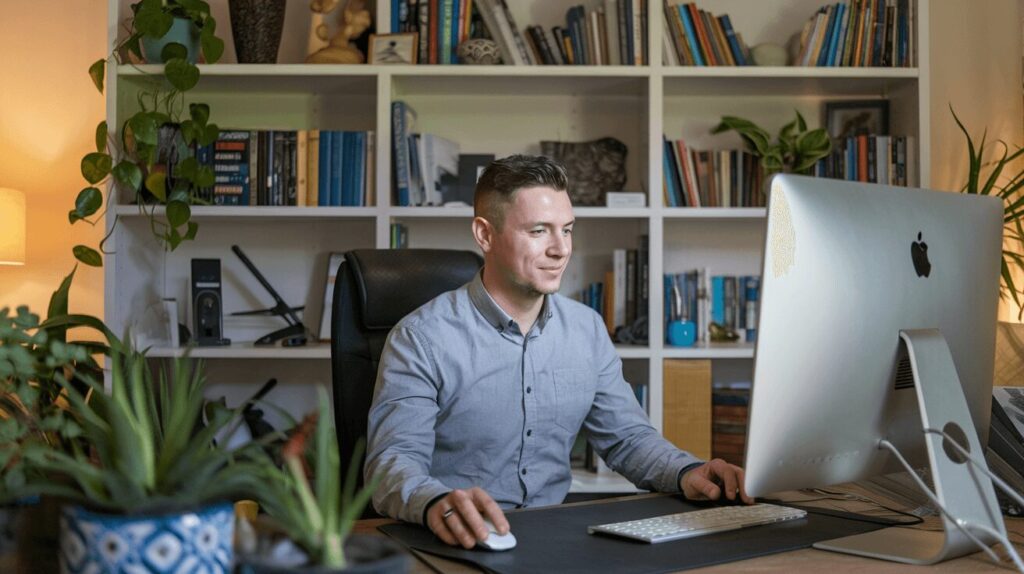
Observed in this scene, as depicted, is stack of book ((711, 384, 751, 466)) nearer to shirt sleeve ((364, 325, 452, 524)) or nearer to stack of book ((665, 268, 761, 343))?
stack of book ((665, 268, 761, 343))

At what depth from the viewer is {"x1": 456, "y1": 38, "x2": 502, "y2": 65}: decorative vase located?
9.89 feet

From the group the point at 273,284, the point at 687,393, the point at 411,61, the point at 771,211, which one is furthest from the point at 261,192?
the point at 771,211

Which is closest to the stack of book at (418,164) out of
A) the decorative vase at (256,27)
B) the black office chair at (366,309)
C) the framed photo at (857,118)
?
the decorative vase at (256,27)

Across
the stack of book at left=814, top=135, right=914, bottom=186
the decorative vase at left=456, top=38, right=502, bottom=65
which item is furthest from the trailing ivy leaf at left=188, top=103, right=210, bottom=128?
the stack of book at left=814, top=135, right=914, bottom=186

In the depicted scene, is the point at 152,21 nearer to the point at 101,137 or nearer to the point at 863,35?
the point at 101,137

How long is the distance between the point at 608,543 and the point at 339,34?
2.29 m

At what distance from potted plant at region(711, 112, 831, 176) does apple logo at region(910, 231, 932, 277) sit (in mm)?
1877

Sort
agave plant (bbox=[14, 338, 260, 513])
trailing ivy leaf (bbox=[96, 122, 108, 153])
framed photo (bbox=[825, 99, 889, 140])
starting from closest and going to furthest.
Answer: agave plant (bbox=[14, 338, 260, 513]) < trailing ivy leaf (bbox=[96, 122, 108, 153]) < framed photo (bbox=[825, 99, 889, 140])

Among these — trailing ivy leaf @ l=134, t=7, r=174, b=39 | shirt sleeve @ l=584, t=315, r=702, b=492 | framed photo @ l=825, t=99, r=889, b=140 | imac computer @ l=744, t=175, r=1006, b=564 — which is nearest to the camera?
imac computer @ l=744, t=175, r=1006, b=564

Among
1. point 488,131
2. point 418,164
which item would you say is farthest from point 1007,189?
point 418,164

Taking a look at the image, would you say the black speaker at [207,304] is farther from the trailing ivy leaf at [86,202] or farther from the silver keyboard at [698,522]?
the silver keyboard at [698,522]

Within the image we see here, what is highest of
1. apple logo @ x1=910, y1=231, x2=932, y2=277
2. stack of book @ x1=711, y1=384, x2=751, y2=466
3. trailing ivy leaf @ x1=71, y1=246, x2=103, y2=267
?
trailing ivy leaf @ x1=71, y1=246, x2=103, y2=267

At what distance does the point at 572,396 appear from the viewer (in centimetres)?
190

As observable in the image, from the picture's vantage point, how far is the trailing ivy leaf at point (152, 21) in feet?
9.22
